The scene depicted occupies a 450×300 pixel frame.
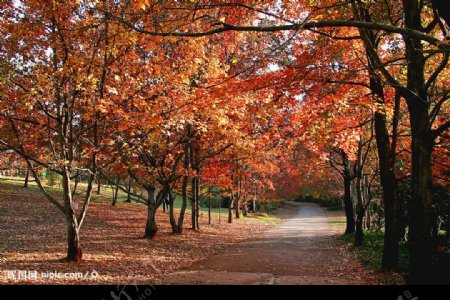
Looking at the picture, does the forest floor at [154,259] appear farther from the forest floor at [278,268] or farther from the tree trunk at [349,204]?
the tree trunk at [349,204]

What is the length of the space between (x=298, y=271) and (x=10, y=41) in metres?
11.0

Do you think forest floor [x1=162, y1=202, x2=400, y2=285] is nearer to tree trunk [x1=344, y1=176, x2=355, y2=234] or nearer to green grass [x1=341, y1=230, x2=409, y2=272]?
green grass [x1=341, y1=230, x2=409, y2=272]

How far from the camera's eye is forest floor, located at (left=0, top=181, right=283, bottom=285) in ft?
31.4

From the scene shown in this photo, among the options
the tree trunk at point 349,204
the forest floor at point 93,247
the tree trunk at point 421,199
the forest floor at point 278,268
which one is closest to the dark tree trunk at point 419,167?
the tree trunk at point 421,199

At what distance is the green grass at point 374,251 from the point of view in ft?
37.9

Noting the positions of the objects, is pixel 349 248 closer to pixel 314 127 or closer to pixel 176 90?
pixel 314 127

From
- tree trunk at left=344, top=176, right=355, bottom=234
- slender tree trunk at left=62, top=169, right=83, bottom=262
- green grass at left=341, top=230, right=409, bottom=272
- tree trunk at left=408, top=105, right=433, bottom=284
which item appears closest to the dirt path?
green grass at left=341, top=230, right=409, bottom=272

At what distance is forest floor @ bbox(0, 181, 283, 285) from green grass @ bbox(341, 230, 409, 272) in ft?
20.5

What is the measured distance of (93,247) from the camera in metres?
14.2

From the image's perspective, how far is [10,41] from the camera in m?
9.87

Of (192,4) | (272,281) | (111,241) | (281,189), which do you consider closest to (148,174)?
(111,241)

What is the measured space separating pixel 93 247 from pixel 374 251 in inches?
459

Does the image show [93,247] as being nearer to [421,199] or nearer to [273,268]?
[273,268]

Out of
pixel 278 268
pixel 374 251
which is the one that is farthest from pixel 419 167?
pixel 374 251
